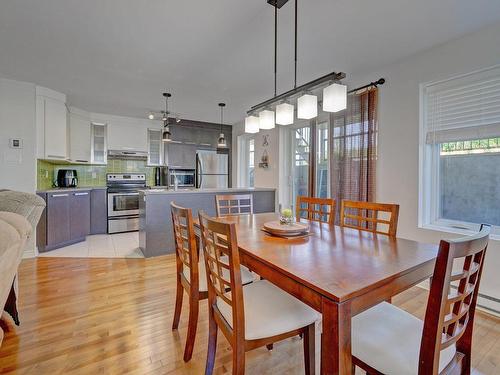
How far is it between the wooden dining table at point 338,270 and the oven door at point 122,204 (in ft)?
13.1

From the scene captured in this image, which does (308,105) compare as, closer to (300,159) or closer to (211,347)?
(211,347)

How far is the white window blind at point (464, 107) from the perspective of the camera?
7.27 feet

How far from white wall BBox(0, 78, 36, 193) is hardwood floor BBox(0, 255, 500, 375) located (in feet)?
4.66

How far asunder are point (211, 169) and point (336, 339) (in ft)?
17.4

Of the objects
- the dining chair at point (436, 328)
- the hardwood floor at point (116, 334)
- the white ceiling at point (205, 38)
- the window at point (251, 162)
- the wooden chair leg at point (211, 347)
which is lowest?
the hardwood floor at point (116, 334)

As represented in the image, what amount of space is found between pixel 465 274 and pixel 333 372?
0.56 metres

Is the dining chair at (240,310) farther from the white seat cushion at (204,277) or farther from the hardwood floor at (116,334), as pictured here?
the hardwood floor at (116,334)

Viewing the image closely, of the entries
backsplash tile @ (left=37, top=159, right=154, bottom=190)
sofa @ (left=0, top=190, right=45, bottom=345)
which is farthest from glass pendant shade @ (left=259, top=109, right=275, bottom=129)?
backsplash tile @ (left=37, top=159, right=154, bottom=190)

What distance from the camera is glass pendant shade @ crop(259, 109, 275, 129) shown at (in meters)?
2.01

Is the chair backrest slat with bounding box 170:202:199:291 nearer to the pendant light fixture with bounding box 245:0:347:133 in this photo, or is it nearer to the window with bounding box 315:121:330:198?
the pendant light fixture with bounding box 245:0:347:133

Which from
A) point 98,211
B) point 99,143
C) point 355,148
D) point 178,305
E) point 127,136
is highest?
point 127,136

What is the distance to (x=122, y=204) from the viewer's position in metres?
4.89

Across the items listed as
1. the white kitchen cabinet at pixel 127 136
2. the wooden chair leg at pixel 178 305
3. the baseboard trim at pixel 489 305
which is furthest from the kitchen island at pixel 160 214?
the baseboard trim at pixel 489 305

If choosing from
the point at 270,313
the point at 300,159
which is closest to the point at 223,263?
the point at 270,313
